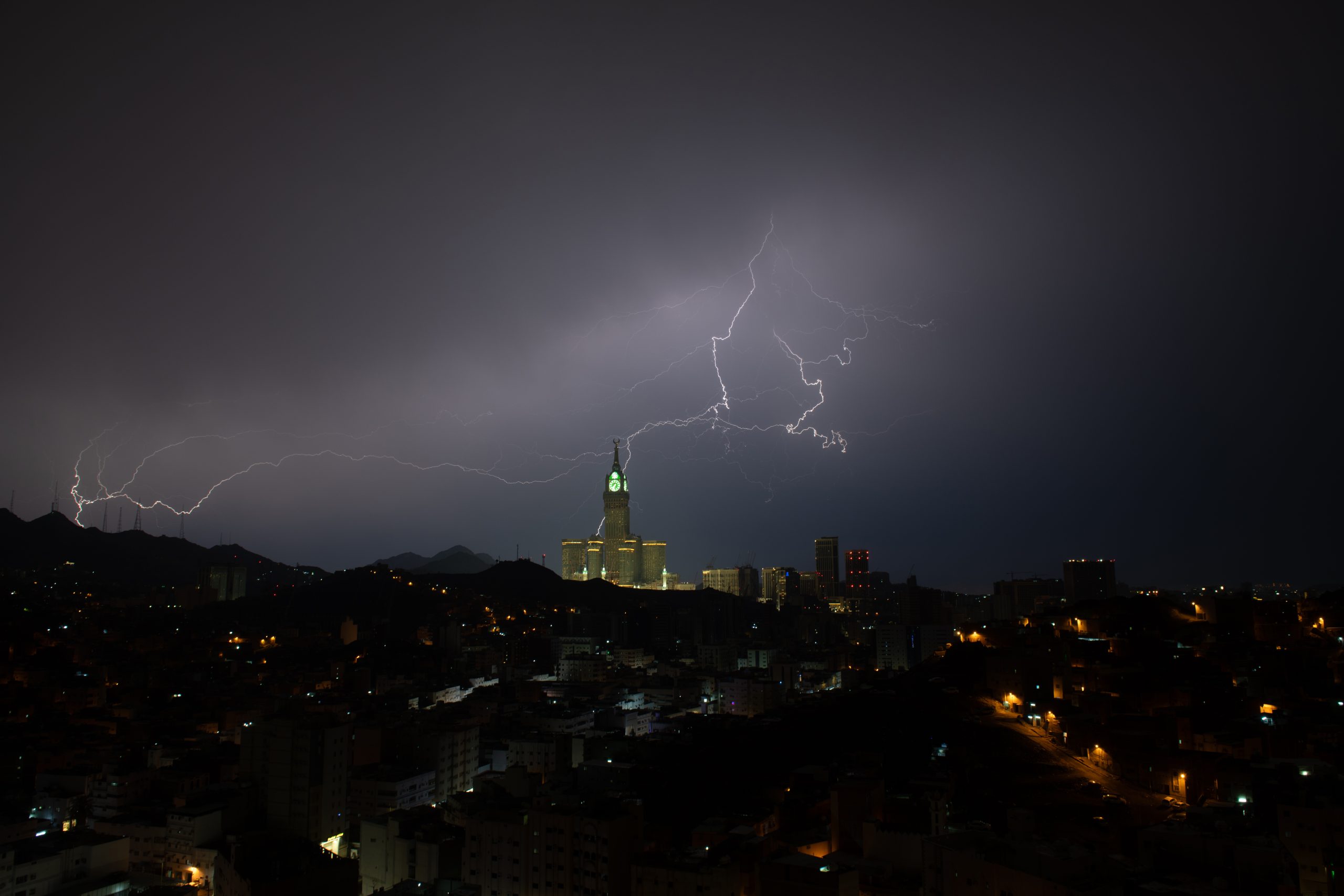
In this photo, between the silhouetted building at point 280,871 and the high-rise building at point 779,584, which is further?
the high-rise building at point 779,584

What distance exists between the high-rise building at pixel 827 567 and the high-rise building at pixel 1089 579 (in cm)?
3768

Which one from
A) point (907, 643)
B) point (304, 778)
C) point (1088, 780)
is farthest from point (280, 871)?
point (907, 643)

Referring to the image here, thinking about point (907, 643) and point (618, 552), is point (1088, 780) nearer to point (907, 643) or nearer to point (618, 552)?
point (907, 643)

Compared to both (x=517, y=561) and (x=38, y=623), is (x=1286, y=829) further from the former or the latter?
(x=517, y=561)

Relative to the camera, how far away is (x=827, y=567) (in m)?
100

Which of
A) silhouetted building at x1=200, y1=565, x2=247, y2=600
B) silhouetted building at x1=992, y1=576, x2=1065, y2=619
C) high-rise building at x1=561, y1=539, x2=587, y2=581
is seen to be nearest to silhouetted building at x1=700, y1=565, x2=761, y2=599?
high-rise building at x1=561, y1=539, x2=587, y2=581

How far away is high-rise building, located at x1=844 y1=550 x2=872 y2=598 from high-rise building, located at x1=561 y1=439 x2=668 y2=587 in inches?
896

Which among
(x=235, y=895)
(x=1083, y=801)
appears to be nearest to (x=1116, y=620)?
(x=1083, y=801)

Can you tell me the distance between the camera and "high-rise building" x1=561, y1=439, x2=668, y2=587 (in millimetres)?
89062

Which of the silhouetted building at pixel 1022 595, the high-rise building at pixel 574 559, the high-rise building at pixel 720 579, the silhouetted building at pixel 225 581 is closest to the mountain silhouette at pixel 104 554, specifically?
the silhouetted building at pixel 225 581

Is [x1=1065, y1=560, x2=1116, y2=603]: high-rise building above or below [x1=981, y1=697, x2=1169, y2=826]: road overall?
above

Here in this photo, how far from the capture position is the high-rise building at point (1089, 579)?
5856 cm

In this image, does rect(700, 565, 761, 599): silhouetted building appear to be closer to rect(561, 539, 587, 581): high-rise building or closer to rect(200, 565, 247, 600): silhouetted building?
rect(561, 539, 587, 581): high-rise building

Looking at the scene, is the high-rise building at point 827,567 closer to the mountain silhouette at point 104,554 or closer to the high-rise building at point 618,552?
the high-rise building at point 618,552
